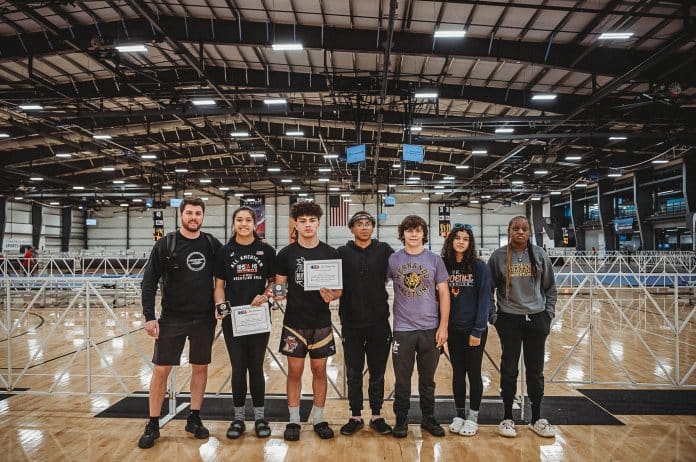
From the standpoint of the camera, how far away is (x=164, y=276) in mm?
3348

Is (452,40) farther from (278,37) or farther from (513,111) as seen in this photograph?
(513,111)

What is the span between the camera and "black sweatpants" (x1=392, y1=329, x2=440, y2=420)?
10.6 ft

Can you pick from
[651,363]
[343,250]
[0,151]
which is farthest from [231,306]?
[0,151]

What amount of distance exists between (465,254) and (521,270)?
497 mm

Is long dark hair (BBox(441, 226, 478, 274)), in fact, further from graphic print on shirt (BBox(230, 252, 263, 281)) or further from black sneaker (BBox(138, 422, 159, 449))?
black sneaker (BBox(138, 422, 159, 449))

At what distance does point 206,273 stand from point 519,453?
2.76 metres

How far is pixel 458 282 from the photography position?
3.38m

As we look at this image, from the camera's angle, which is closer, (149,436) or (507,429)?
(149,436)

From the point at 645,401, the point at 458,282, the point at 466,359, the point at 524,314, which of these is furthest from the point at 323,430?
the point at 645,401

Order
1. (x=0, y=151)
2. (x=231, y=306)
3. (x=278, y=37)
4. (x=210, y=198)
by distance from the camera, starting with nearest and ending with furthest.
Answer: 1. (x=231, y=306)
2. (x=278, y=37)
3. (x=0, y=151)
4. (x=210, y=198)

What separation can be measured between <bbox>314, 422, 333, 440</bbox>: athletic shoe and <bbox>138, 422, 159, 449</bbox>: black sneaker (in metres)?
1.25

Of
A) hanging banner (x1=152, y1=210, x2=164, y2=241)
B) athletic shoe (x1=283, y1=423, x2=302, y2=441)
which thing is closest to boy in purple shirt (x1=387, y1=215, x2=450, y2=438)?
athletic shoe (x1=283, y1=423, x2=302, y2=441)

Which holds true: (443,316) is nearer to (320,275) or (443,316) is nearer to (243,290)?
(320,275)

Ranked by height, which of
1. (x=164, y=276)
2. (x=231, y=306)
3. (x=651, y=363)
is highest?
(x=164, y=276)
